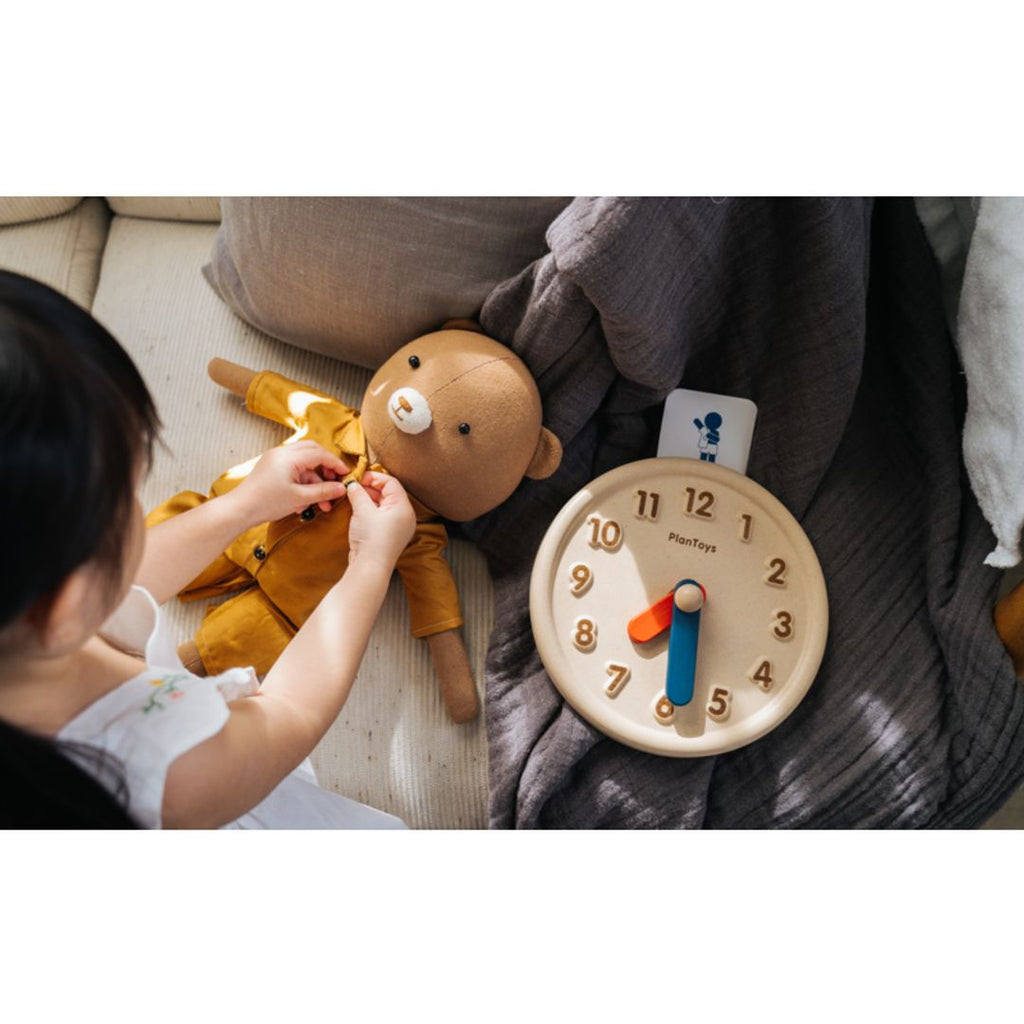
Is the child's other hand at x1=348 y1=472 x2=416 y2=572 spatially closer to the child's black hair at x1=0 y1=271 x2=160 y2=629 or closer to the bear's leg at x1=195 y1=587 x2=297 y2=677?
the bear's leg at x1=195 y1=587 x2=297 y2=677

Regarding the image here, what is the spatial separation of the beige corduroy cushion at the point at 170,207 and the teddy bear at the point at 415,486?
1.09ft

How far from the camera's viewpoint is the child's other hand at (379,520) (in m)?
0.82

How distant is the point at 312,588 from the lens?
0.89m

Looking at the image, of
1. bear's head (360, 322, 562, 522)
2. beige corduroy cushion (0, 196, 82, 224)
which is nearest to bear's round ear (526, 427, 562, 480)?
bear's head (360, 322, 562, 522)

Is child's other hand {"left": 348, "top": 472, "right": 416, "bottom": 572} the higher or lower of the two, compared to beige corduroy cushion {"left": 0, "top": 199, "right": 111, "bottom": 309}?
lower

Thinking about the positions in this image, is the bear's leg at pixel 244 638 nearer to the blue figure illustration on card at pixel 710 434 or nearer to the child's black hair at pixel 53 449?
the child's black hair at pixel 53 449

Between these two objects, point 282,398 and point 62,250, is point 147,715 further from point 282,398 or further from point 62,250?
point 62,250

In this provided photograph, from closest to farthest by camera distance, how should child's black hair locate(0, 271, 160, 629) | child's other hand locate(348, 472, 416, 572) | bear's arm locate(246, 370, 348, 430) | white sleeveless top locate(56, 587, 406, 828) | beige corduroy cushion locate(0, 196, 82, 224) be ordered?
child's black hair locate(0, 271, 160, 629), white sleeveless top locate(56, 587, 406, 828), child's other hand locate(348, 472, 416, 572), bear's arm locate(246, 370, 348, 430), beige corduroy cushion locate(0, 196, 82, 224)

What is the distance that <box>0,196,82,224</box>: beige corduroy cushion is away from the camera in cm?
107

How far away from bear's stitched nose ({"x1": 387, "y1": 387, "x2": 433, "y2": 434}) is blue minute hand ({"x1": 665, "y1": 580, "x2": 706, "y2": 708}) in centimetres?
29

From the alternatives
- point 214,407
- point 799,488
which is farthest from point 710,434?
point 214,407

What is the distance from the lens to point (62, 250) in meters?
1.10

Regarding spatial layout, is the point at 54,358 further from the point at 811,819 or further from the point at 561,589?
the point at 811,819

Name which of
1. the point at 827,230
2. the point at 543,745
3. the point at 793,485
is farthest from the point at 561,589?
the point at 827,230
